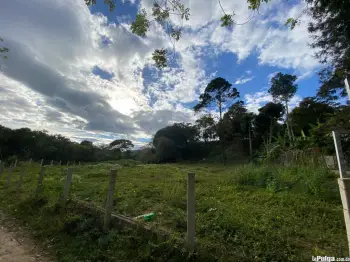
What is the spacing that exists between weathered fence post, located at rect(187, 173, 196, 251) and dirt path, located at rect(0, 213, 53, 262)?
191 centimetres

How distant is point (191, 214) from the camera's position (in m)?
2.07

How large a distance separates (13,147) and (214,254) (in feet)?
90.6

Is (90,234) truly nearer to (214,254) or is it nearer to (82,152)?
(214,254)

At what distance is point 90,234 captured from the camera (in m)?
2.69

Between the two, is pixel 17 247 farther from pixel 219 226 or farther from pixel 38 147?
pixel 38 147

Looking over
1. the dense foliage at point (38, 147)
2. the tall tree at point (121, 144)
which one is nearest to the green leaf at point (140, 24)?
the dense foliage at point (38, 147)

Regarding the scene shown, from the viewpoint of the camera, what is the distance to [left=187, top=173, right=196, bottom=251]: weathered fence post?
200cm

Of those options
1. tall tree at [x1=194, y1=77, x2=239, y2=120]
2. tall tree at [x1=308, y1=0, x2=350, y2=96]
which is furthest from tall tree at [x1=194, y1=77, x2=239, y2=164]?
tall tree at [x1=308, y1=0, x2=350, y2=96]

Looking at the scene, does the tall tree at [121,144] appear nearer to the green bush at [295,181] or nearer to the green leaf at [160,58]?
the green bush at [295,181]

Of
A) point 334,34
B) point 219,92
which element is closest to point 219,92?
point 219,92

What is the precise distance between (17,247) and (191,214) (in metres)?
2.80

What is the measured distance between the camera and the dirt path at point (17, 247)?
2410mm

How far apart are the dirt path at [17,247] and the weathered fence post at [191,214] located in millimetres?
1907

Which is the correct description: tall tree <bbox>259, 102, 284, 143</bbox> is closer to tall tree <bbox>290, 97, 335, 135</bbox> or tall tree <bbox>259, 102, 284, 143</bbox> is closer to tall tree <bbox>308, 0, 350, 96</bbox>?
tall tree <bbox>290, 97, 335, 135</bbox>
